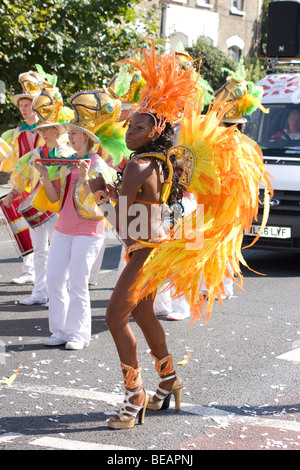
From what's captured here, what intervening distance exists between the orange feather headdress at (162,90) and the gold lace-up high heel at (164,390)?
1397 mm

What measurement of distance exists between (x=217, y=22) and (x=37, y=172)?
26244mm

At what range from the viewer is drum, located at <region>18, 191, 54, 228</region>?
301 inches

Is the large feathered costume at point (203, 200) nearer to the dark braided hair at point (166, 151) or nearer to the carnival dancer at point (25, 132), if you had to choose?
the dark braided hair at point (166, 151)

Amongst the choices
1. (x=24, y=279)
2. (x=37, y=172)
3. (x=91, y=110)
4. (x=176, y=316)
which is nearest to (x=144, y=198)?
(x=91, y=110)

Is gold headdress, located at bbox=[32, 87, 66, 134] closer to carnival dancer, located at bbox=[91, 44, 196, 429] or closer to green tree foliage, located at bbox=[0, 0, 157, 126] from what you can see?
carnival dancer, located at bbox=[91, 44, 196, 429]

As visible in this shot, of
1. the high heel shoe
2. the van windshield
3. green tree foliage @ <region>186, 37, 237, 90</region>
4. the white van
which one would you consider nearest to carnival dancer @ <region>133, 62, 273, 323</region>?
the high heel shoe

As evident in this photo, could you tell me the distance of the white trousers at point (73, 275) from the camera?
646 centimetres

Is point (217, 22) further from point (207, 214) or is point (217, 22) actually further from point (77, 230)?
point (207, 214)

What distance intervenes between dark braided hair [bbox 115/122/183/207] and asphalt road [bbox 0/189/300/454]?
1.31 metres

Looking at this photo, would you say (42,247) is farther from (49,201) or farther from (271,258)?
(271,258)

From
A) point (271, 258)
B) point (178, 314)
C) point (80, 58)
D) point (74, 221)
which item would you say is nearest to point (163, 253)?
point (74, 221)

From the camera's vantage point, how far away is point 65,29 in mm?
17438

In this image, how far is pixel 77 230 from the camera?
647cm

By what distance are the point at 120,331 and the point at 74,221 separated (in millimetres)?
1854
